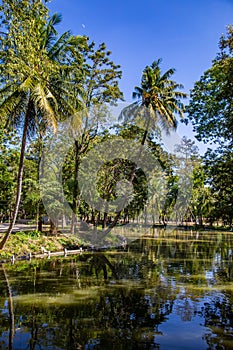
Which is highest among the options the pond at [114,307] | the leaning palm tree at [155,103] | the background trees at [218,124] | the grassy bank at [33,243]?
the leaning palm tree at [155,103]

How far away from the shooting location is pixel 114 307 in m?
10.0

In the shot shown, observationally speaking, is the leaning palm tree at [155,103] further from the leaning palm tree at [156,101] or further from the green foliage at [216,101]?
the green foliage at [216,101]

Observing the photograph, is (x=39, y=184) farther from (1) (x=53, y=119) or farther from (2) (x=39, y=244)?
(1) (x=53, y=119)

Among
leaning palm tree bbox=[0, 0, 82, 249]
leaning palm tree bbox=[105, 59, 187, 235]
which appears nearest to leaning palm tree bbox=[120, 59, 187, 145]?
leaning palm tree bbox=[105, 59, 187, 235]

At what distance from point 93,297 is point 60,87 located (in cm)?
1169

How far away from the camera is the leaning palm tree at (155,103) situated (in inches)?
1017

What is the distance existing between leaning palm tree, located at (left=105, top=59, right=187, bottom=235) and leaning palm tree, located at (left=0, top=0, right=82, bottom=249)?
301 inches

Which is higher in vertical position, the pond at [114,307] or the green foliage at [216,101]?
the green foliage at [216,101]

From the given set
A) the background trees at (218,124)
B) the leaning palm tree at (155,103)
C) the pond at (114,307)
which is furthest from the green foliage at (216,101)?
the leaning palm tree at (155,103)

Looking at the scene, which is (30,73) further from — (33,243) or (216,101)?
(33,243)

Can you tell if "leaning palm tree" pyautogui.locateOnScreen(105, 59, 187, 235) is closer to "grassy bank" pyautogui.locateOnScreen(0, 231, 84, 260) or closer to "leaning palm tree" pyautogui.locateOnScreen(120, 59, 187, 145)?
"leaning palm tree" pyautogui.locateOnScreen(120, 59, 187, 145)

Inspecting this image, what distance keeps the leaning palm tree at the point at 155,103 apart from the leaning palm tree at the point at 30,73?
25.1 feet

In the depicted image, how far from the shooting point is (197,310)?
396 inches

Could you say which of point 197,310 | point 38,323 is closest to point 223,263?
point 197,310
